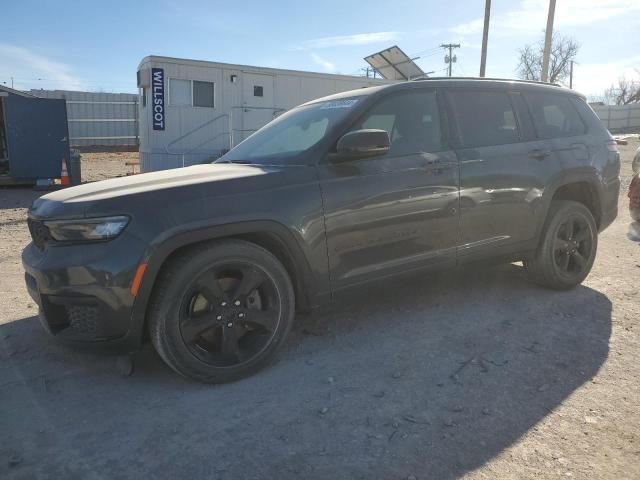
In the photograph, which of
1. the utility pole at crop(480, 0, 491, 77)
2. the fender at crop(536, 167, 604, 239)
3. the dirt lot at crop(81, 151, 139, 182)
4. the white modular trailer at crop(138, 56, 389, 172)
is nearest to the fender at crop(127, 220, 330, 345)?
the fender at crop(536, 167, 604, 239)

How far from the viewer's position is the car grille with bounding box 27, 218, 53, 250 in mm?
2998

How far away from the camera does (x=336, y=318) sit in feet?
13.5

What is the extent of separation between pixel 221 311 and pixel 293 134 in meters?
1.55

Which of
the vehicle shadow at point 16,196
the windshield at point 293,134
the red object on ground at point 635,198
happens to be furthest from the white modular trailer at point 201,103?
the windshield at point 293,134

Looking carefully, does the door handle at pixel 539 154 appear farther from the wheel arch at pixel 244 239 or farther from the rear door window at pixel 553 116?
the wheel arch at pixel 244 239

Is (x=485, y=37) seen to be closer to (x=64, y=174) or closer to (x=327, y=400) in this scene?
(x=64, y=174)

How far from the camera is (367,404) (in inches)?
112

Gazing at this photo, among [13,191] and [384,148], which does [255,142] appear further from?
[13,191]

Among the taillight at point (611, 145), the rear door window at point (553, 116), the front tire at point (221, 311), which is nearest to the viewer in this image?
the front tire at point (221, 311)

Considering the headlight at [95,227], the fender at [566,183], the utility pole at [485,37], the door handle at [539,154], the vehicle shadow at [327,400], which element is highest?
the utility pole at [485,37]

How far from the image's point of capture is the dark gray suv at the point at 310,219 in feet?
9.24

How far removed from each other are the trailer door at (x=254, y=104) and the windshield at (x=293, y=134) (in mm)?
11115

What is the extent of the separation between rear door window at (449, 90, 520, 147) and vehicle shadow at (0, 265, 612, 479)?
53.3 inches

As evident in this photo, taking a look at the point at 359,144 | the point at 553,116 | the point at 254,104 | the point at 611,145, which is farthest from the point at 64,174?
the point at 611,145
